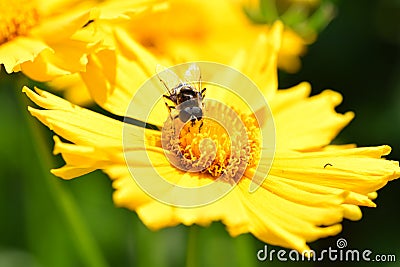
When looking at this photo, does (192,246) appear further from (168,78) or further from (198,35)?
(198,35)

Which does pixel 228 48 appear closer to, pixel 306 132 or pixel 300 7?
pixel 300 7

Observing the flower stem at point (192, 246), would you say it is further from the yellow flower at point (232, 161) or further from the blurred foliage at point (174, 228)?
the blurred foliage at point (174, 228)

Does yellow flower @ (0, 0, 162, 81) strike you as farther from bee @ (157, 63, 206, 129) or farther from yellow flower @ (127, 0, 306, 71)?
yellow flower @ (127, 0, 306, 71)

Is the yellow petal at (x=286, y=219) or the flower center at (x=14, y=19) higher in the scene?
the flower center at (x=14, y=19)

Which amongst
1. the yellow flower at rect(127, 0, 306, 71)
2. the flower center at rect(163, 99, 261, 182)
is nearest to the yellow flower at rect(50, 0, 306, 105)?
the yellow flower at rect(127, 0, 306, 71)

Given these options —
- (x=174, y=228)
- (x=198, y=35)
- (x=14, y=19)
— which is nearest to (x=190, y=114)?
(x=14, y=19)

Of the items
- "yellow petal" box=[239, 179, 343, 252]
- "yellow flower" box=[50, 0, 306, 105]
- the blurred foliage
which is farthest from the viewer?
"yellow flower" box=[50, 0, 306, 105]

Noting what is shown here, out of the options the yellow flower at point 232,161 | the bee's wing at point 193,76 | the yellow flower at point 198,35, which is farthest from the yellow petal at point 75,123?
the yellow flower at point 198,35
